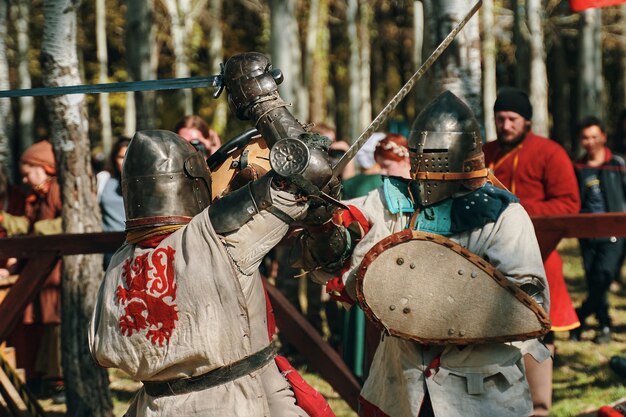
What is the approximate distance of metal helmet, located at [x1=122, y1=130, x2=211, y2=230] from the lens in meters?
3.54

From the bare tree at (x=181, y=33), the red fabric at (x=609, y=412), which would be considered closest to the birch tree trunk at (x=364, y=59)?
the bare tree at (x=181, y=33)

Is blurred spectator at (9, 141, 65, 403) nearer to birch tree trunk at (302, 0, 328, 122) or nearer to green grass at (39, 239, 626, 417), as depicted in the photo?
green grass at (39, 239, 626, 417)

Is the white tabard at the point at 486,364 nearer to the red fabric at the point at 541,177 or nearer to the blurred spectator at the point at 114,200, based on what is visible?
the red fabric at the point at 541,177

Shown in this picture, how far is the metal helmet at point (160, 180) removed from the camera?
3.54 m

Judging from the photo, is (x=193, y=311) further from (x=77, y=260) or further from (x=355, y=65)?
(x=355, y=65)

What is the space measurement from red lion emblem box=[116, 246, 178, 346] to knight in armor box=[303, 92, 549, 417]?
72 centimetres

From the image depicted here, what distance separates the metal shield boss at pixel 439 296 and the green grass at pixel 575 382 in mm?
2504

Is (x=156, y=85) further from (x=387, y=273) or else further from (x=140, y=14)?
(x=140, y=14)

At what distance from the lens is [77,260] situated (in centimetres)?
609

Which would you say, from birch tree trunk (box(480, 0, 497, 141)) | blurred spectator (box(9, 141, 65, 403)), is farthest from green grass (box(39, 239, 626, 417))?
birch tree trunk (box(480, 0, 497, 141))

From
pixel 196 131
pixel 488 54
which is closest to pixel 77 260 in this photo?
pixel 196 131

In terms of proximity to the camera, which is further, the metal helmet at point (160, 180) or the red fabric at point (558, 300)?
the red fabric at point (558, 300)

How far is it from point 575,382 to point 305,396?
11.9ft

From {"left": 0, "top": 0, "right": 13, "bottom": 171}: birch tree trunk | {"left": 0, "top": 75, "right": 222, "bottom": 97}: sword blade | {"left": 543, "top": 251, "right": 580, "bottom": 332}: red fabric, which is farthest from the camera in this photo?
{"left": 0, "top": 0, "right": 13, "bottom": 171}: birch tree trunk
